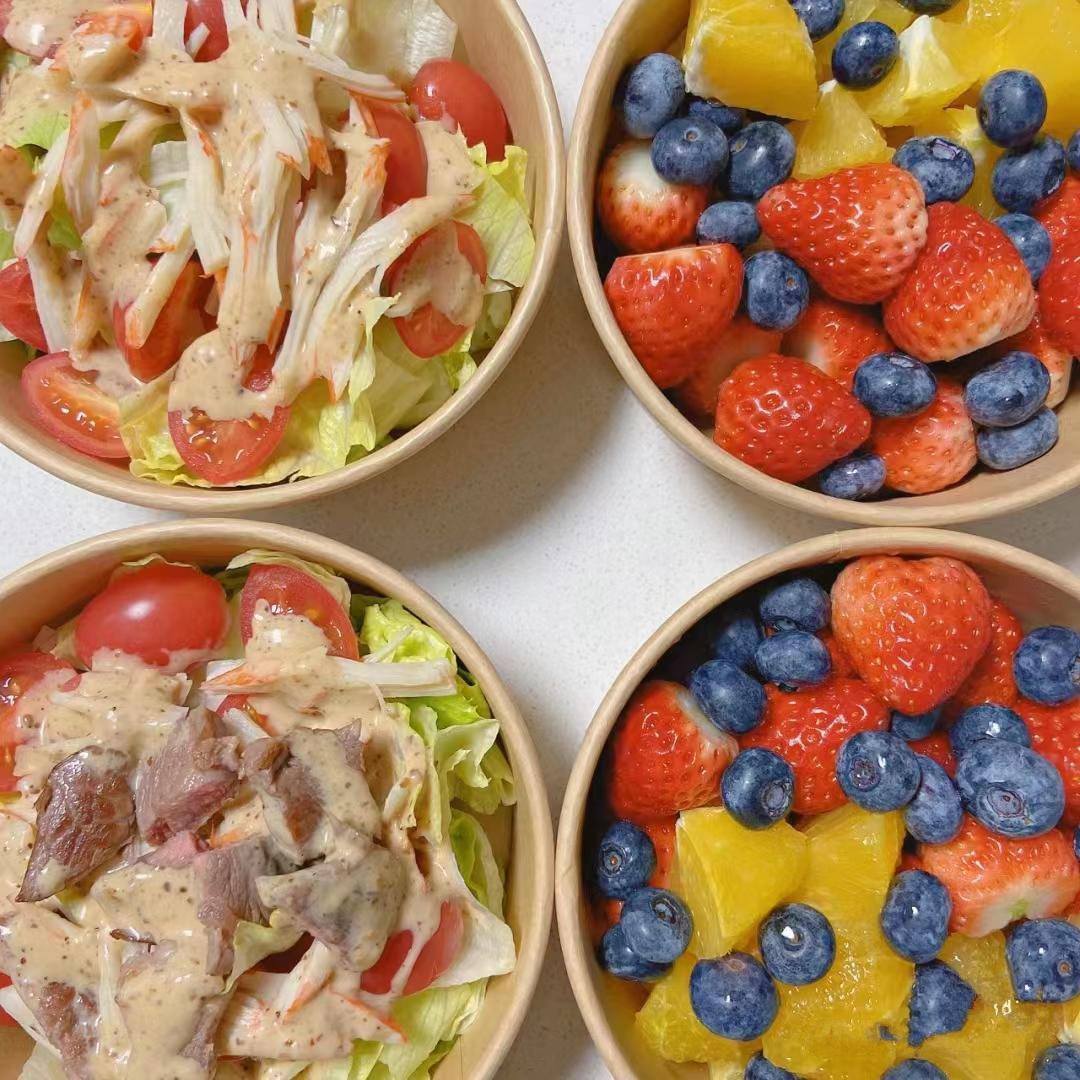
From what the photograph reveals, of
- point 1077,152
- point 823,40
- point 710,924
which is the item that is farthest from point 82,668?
point 1077,152

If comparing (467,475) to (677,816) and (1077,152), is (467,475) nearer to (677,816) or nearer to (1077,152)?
(677,816)

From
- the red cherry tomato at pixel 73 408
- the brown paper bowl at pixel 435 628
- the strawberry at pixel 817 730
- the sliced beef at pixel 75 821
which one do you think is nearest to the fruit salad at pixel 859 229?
the strawberry at pixel 817 730

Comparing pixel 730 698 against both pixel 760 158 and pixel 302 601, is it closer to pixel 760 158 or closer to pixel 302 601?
pixel 302 601

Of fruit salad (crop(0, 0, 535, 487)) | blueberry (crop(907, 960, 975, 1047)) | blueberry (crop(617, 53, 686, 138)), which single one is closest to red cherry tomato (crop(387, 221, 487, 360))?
fruit salad (crop(0, 0, 535, 487))

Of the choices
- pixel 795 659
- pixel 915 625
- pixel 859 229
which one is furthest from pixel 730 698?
pixel 859 229

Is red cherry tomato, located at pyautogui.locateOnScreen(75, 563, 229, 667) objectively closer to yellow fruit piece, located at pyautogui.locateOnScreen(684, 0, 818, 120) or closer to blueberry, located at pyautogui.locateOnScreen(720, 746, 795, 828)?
blueberry, located at pyautogui.locateOnScreen(720, 746, 795, 828)

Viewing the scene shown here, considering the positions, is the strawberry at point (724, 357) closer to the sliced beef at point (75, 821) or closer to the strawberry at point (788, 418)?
the strawberry at point (788, 418)
